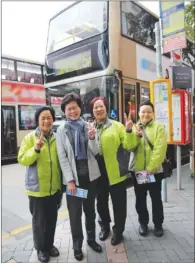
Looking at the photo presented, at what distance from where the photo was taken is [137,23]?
5844mm

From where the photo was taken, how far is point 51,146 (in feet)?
7.61

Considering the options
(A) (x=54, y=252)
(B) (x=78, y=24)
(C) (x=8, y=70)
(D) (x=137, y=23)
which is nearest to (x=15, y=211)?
(A) (x=54, y=252)

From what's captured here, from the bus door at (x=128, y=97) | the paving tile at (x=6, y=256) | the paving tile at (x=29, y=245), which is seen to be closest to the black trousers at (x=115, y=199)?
the paving tile at (x=29, y=245)

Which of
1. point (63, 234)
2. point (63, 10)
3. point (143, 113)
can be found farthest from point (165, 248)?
point (63, 10)

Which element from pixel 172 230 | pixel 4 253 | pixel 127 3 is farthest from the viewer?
pixel 127 3

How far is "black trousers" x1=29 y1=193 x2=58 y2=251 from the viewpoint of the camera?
2.29 metres

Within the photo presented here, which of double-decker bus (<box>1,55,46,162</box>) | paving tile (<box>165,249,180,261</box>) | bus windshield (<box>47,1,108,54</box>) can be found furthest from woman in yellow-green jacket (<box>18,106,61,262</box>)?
double-decker bus (<box>1,55,46,162</box>)

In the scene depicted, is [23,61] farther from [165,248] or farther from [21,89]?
[165,248]

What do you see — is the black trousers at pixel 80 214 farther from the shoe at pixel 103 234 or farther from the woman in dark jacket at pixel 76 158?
the shoe at pixel 103 234

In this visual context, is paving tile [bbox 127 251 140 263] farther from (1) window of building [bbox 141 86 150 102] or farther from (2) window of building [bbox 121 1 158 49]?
(2) window of building [bbox 121 1 158 49]

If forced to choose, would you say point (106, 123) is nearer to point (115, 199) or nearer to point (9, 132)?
point (115, 199)

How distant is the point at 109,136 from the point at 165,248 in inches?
49.5

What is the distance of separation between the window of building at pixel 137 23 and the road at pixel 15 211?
3772 millimetres

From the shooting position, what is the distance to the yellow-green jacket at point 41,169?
2.24 meters
